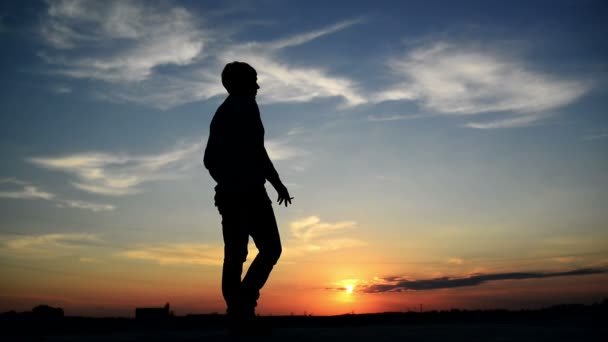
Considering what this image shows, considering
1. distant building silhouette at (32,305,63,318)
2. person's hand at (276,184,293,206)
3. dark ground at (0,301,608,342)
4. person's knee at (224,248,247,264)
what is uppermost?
person's hand at (276,184,293,206)

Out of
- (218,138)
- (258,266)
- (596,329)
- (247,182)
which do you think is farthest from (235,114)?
(596,329)

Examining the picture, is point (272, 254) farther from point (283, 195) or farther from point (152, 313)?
point (152, 313)

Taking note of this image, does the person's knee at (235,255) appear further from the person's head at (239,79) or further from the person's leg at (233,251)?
the person's head at (239,79)

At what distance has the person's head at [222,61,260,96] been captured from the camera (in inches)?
208

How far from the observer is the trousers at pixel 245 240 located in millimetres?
5047

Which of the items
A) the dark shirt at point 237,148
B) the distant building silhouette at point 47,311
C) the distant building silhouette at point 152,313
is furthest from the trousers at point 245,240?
the distant building silhouette at point 47,311

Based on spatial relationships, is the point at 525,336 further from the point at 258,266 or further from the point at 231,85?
the point at 231,85

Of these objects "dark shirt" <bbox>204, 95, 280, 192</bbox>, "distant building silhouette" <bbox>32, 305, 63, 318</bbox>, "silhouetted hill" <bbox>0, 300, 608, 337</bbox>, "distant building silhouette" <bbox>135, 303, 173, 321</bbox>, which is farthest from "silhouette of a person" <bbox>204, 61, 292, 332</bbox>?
"distant building silhouette" <bbox>32, 305, 63, 318</bbox>

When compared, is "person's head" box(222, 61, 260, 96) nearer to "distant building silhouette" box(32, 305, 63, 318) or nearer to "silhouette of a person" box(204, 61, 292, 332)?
"silhouette of a person" box(204, 61, 292, 332)

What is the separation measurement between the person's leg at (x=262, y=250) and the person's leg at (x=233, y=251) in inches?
3.2

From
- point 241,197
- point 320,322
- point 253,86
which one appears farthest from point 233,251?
point 320,322

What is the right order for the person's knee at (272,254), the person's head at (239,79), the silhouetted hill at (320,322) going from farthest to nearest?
1. the silhouetted hill at (320,322)
2. the person's head at (239,79)
3. the person's knee at (272,254)

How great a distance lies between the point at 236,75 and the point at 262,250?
169cm

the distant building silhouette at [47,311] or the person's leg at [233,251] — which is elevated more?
the person's leg at [233,251]
